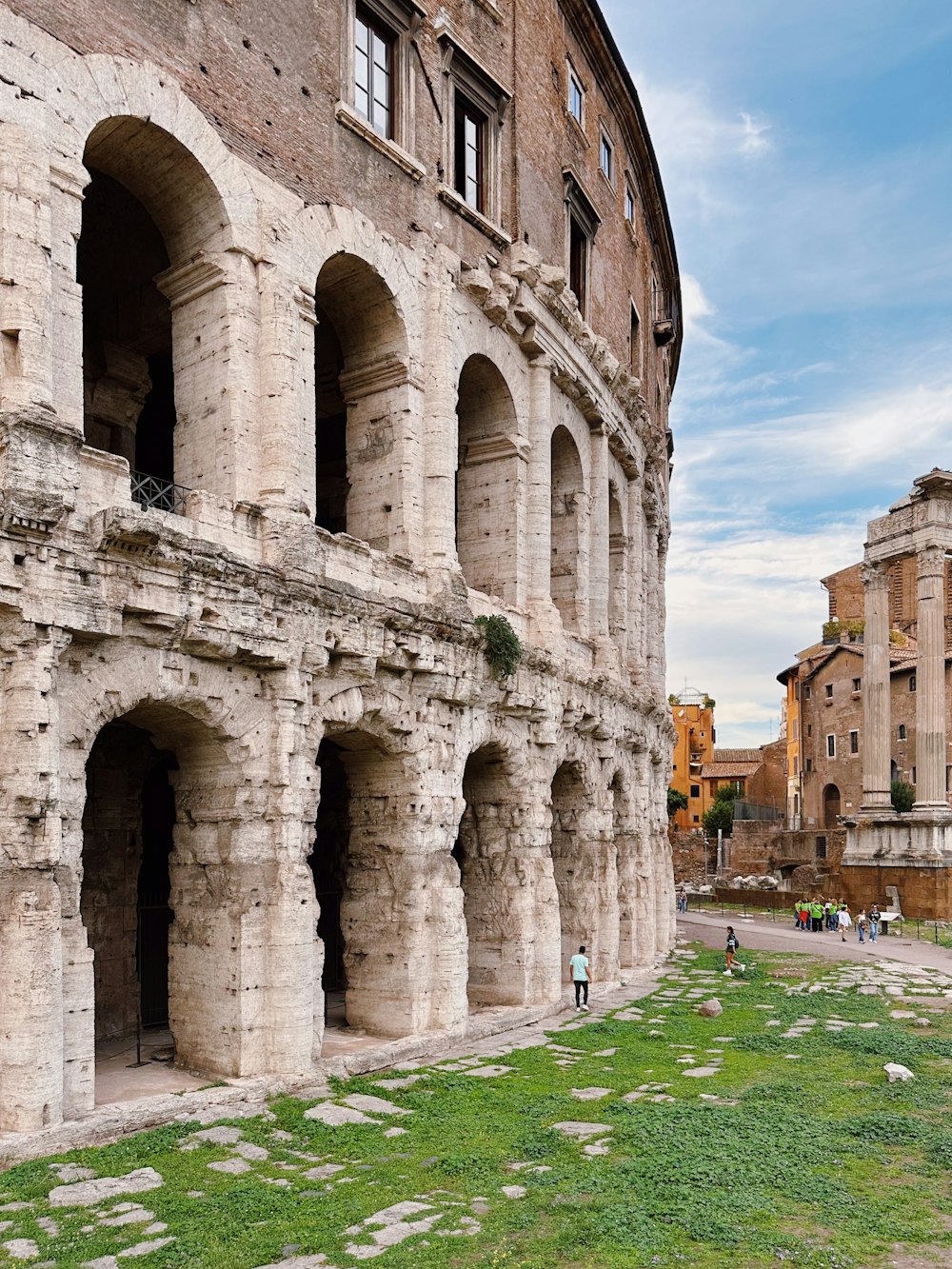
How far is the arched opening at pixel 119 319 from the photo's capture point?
46.4 ft

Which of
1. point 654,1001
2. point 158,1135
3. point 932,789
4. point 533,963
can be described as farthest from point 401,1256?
point 932,789

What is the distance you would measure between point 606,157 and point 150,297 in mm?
11858

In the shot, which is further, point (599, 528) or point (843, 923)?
point (843, 923)

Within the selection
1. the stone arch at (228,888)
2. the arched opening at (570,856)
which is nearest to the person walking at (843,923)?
the arched opening at (570,856)

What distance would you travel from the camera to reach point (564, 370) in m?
18.0

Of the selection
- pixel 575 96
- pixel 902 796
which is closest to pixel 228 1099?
pixel 575 96

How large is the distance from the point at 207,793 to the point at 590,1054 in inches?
204

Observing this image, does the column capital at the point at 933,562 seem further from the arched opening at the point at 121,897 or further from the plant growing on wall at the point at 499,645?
the arched opening at the point at 121,897

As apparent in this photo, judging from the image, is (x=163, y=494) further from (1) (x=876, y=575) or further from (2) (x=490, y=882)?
(1) (x=876, y=575)

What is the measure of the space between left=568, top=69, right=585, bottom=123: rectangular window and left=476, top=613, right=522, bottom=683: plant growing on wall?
416 inches

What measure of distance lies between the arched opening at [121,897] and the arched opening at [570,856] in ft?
21.7

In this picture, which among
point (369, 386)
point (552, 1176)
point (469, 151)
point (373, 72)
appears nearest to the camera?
point (552, 1176)

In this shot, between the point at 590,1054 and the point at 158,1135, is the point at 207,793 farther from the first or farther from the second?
the point at 590,1054

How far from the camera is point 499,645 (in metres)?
14.5
